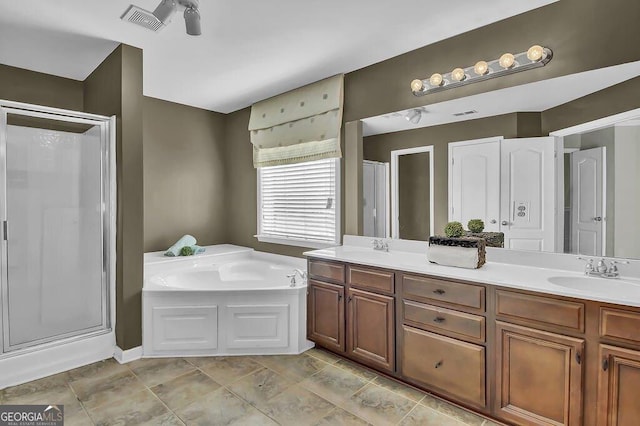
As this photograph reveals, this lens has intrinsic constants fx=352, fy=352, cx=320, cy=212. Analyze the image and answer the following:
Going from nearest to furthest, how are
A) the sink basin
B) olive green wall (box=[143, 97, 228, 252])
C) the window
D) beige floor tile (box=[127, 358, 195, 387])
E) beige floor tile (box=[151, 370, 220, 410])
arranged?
the sink basin
beige floor tile (box=[151, 370, 220, 410])
beige floor tile (box=[127, 358, 195, 387])
the window
olive green wall (box=[143, 97, 228, 252])

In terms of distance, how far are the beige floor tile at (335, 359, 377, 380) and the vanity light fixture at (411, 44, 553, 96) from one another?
2172mm

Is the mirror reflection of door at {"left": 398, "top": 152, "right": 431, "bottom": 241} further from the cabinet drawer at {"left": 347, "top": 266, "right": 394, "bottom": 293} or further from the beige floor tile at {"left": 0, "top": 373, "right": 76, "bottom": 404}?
the beige floor tile at {"left": 0, "top": 373, "right": 76, "bottom": 404}

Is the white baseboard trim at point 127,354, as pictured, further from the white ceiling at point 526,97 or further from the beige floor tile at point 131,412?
the white ceiling at point 526,97

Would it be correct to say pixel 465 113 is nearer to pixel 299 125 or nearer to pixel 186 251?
pixel 299 125

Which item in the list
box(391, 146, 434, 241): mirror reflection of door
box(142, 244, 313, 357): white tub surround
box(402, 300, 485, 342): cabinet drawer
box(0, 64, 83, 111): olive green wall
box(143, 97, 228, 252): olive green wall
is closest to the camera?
box(402, 300, 485, 342): cabinet drawer

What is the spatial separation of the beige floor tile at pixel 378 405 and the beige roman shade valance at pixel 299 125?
2.03 meters

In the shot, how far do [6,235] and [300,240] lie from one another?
2.44 metres

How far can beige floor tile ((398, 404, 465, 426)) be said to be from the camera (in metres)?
2.04

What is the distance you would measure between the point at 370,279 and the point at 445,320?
1.96ft

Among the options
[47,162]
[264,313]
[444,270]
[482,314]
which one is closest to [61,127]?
[47,162]

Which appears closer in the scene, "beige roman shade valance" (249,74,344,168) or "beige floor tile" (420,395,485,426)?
"beige floor tile" (420,395,485,426)

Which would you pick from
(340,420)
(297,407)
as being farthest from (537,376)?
(297,407)

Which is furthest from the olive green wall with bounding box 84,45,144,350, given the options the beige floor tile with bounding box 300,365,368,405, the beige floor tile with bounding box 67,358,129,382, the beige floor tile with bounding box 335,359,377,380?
the beige floor tile with bounding box 335,359,377,380

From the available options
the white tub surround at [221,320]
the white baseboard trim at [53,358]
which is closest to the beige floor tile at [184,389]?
the white tub surround at [221,320]
